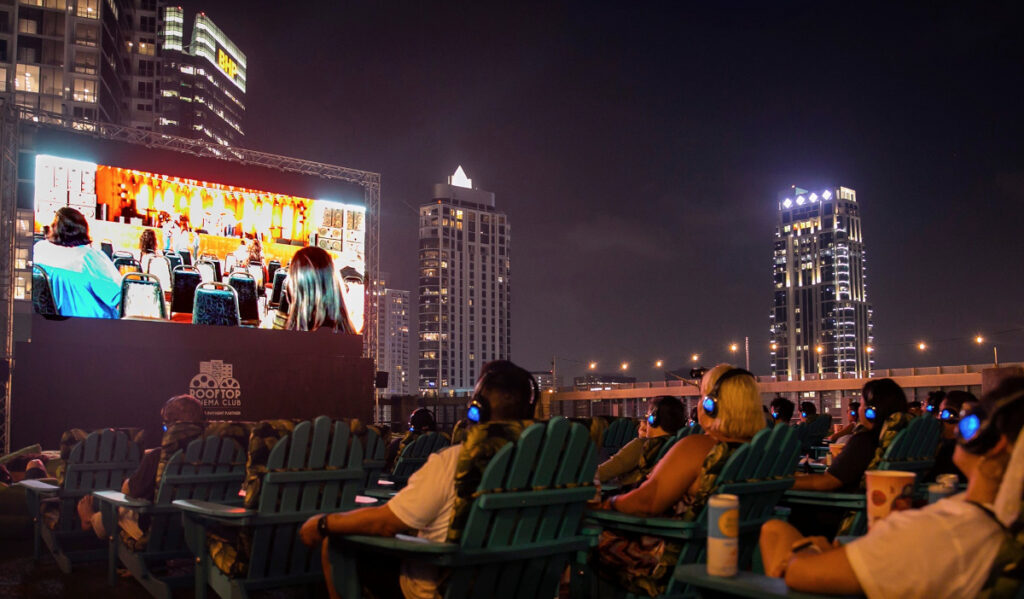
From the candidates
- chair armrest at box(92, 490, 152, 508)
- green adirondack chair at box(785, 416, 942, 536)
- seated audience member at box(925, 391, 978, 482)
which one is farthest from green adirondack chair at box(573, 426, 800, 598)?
chair armrest at box(92, 490, 152, 508)

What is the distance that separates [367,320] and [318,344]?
1942 millimetres

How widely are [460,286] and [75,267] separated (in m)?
115

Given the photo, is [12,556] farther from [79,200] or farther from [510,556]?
[79,200]

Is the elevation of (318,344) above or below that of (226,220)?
below

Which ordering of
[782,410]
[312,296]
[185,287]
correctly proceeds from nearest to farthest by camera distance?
[782,410], [185,287], [312,296]

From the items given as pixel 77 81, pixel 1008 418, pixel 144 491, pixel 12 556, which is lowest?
pixel 12 556

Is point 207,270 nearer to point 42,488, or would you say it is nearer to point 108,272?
point 108,272

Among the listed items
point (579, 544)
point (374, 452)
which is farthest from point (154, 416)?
point (579, 544)

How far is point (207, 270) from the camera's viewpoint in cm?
1733

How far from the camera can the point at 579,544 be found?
10.0 ft

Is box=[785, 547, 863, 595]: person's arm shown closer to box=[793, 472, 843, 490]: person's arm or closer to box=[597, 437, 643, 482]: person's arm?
box=[793, 472, 843, 490]: person's arm

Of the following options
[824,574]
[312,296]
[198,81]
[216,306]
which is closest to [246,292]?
[216,306]

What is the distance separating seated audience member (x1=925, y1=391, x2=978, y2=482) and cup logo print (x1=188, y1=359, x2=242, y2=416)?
568 inches

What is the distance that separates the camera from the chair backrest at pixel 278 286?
60.0ft
